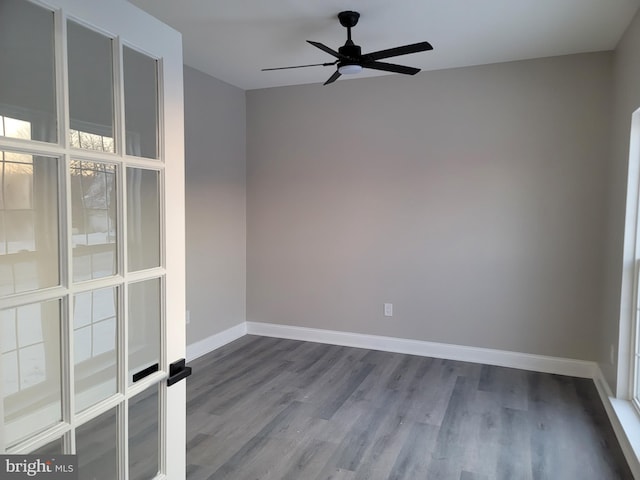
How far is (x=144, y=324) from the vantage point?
4.76ft

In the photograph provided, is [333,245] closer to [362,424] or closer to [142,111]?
[362,424]

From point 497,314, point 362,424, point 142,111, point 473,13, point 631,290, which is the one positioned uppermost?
point 473,13

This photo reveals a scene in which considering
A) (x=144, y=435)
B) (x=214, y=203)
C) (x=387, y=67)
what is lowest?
(x=144, y=435)

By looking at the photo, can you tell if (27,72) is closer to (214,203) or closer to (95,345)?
(95,345)

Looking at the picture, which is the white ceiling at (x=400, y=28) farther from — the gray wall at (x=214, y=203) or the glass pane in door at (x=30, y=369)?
the glass pane in door at (x=30, y=369)

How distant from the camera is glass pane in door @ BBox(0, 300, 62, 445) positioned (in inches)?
41.6

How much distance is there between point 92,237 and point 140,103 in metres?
0.45

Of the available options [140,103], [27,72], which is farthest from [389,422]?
[27,72]

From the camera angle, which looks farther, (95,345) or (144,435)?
(144,435)

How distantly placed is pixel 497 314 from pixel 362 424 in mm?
1800

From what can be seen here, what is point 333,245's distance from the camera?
470 cm

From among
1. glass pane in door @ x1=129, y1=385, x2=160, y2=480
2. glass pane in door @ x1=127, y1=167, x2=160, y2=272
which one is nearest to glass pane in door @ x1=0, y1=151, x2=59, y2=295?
glass pane in door @ x1=127, y1=167, x2=160, y2=272

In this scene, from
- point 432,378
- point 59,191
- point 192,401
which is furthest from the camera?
point 432,378

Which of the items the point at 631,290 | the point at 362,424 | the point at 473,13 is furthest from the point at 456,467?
the point at 473,13
